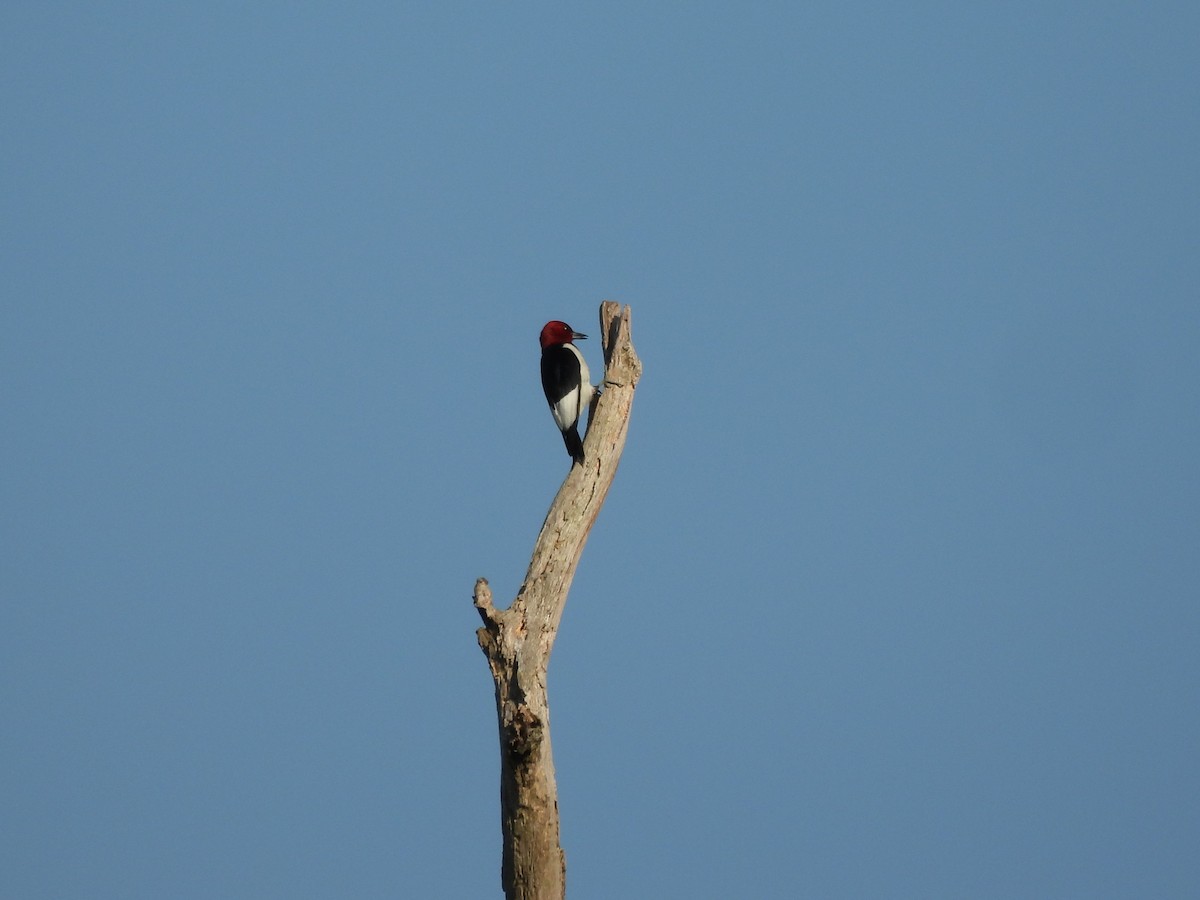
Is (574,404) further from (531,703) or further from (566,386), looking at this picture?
(531,703)

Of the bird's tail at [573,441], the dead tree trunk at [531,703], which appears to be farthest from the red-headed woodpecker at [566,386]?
the dead tree trunk at [531,703]

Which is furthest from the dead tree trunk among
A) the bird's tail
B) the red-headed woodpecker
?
the red-headed woodpecker

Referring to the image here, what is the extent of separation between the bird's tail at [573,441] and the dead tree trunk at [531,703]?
0.56m

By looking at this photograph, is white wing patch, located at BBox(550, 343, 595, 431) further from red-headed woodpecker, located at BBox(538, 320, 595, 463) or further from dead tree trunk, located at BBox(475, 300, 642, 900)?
dead tree trunk, located at BBox(475, 300, 642, 900)

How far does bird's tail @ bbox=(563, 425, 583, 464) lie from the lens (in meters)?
8.77

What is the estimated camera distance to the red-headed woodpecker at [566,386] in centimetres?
928

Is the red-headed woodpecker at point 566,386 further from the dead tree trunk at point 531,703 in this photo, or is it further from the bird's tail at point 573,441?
the dead tree trunk at point 531,703

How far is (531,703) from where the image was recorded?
7688 mm

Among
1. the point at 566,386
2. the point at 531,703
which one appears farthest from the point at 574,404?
the point at 531,703

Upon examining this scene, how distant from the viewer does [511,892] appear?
26.1 feet

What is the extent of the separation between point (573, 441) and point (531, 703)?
1965 millimetres

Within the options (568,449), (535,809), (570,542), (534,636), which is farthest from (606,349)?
(535,809)

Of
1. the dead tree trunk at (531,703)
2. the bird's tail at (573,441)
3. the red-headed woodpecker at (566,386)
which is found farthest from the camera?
the red-headed woodpecker at (566,386)

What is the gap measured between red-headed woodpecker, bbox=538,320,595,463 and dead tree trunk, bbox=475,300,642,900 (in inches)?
42.7
